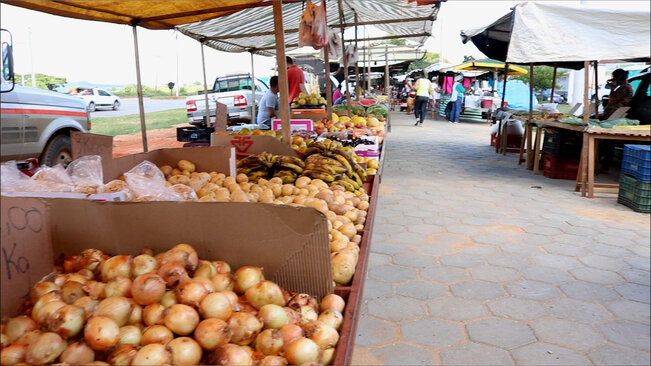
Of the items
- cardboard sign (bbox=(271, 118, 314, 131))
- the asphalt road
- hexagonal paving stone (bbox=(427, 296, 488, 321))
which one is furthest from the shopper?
the asphalt road

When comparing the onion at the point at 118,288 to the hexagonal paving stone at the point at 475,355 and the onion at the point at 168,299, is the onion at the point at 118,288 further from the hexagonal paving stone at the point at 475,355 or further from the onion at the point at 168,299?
the hexagonal paving stone at the point at 475,355

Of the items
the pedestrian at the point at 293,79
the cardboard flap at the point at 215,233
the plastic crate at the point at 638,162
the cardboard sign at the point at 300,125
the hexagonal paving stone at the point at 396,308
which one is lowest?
the hexagonal paving stone at the point at 396,308

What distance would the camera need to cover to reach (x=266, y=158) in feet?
11.6

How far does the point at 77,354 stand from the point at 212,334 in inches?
13.1

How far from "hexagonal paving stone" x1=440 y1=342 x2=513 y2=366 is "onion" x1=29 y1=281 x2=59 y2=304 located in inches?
80.9

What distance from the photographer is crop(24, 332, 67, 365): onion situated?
106 centimetres

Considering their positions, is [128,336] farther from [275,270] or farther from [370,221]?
[370,221]

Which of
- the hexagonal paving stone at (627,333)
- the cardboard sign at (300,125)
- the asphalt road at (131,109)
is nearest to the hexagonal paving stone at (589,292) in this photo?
the hexagonal paving stone at (627,333)

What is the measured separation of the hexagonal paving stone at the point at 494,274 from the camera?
3.57m

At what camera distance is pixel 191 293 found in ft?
4.16

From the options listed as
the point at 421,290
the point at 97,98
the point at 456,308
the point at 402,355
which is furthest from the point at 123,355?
the point at 97,98

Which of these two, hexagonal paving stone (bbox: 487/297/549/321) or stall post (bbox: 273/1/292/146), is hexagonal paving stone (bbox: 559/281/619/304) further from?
stall post (bbox: 273/1/292/146)

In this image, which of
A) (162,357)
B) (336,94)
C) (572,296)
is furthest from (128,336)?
(336,94)

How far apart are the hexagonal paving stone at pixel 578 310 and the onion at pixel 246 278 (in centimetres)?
250
